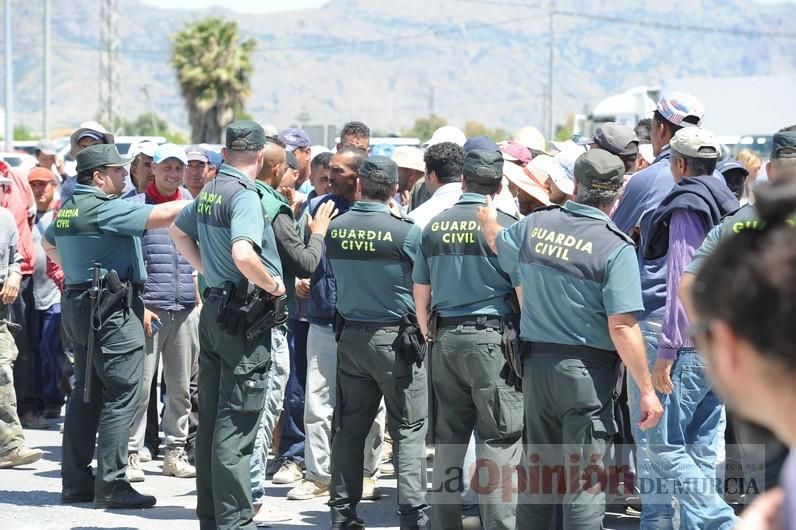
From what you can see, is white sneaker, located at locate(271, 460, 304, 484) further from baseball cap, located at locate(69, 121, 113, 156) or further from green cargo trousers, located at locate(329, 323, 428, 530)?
baseball cap, located at locate(69, 121, 113, 156)

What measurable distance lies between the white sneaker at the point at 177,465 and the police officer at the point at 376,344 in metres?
2.03

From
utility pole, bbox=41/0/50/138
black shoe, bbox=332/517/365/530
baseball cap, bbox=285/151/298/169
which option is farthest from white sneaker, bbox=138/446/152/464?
utility pole, bbox=41/0/50/138

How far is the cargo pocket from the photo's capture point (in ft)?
19.7

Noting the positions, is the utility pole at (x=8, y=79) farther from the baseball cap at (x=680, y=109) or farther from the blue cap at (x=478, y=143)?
the baseball cap at (x=680, y=109)

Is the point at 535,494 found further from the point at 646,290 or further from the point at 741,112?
the point at 741,112

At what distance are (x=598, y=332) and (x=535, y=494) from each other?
0.81 metres

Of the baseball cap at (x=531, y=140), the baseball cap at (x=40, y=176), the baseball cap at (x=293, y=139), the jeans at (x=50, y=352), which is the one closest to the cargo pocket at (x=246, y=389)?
the baseball cap at (x=293, y=139)

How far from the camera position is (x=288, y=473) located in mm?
8023

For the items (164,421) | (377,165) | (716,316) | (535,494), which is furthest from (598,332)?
(164,421)

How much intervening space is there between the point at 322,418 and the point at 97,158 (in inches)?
85.8

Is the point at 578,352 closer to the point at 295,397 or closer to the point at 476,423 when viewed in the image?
the point at 476,423

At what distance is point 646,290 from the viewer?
20.0ft

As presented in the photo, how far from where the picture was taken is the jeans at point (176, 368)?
8.27 metres

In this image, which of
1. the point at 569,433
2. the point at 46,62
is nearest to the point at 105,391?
the point at 569,433
